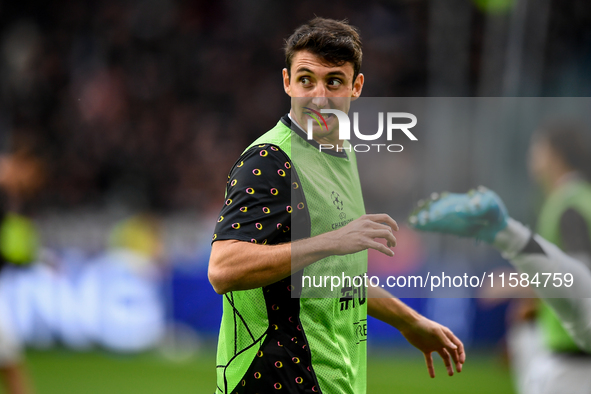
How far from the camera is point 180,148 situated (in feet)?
42.5

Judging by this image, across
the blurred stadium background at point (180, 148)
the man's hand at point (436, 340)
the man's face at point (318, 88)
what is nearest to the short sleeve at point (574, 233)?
the blurred stadium background at point (180, 148)

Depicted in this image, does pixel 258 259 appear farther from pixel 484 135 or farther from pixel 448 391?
pixel 448 391

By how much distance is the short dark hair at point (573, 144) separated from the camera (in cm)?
392

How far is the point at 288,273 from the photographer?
2.29 meters

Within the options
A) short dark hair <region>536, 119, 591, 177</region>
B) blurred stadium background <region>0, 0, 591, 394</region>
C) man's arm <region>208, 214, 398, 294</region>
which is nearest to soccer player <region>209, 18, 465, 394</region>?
man's arm <region>208, 214, 398, 294</region>

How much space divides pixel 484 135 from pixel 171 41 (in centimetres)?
915

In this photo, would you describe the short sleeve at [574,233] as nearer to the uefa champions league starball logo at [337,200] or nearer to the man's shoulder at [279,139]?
the uefa champions league starball logo at [337,200]

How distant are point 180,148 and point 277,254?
36.0 feet

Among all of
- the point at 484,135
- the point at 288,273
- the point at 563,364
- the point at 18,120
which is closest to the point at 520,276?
the point at 563,364

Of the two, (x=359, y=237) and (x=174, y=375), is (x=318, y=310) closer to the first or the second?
(x=359, y=237)

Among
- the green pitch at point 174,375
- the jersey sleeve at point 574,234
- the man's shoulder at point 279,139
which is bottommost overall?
the green pitch at point 174,375

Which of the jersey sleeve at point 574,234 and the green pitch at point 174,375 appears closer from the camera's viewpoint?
the jersey sleeve at point 574,234

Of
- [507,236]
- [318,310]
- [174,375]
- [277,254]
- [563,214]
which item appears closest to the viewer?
[277,254]

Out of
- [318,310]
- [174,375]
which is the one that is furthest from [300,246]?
[174,375]
